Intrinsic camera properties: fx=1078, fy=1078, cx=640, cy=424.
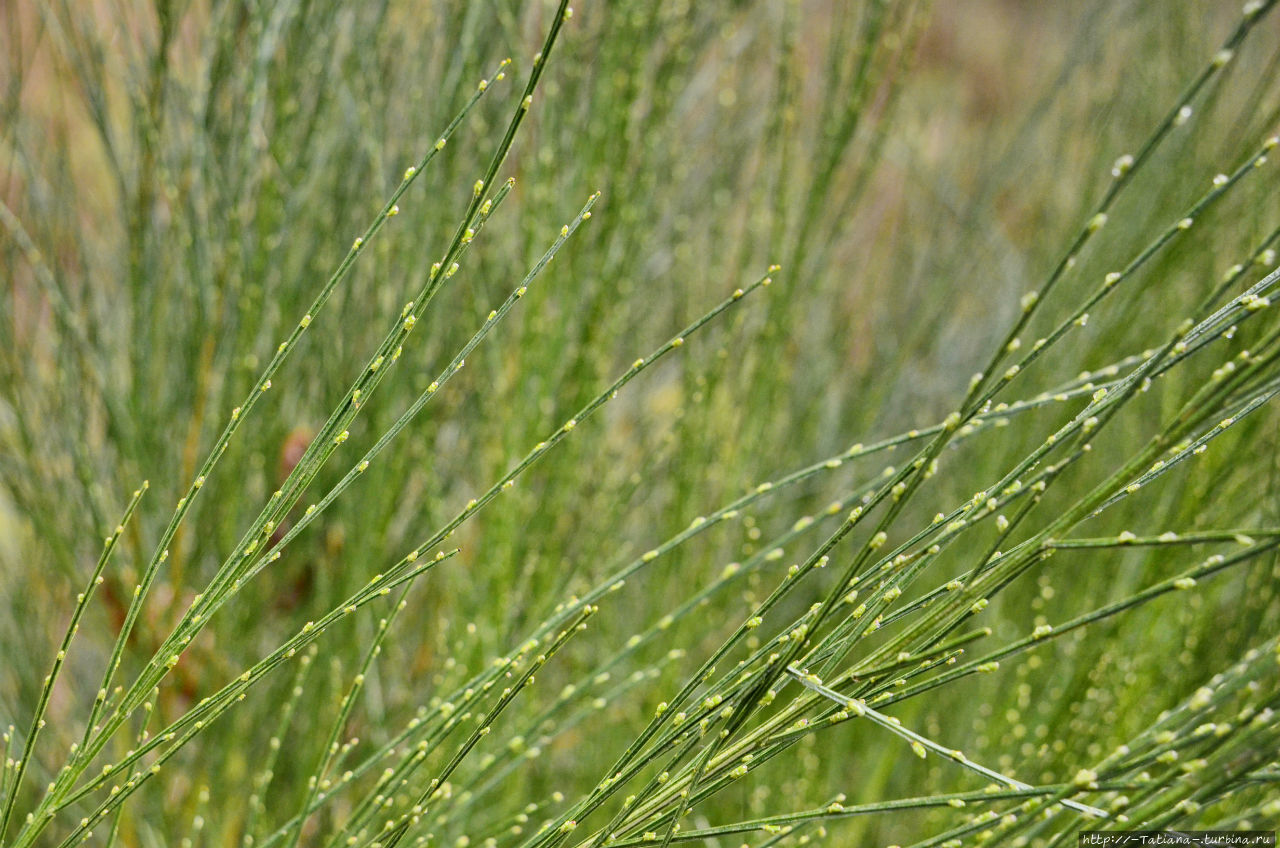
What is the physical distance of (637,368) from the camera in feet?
1.73

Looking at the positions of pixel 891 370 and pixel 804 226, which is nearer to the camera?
pixel 804 226

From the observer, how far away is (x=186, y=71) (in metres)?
1.02

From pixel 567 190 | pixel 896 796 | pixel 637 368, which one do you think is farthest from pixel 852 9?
pixel 896 796

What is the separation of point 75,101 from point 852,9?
2.85 ft

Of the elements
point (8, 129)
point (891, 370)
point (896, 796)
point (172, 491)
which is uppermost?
point (8, 129)

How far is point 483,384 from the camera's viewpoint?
99cm

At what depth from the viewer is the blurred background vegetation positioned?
2.89 ft

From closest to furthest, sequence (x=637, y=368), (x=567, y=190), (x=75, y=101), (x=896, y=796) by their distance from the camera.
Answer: (x=637, y=368) → (x=567, y=190) → (x=896, y=796) → (x=75, y=101)

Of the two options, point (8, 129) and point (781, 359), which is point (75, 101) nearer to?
point (8, 129)

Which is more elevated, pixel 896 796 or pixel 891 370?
pixel 891 370

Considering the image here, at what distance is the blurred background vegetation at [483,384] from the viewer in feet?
2.89

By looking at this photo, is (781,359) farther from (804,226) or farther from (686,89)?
(686,89)

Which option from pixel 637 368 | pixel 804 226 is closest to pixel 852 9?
pixel 804 226

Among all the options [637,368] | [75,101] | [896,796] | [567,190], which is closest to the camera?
[637,368]
